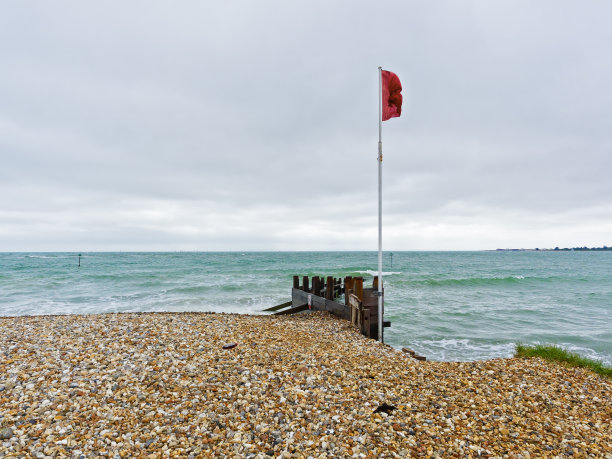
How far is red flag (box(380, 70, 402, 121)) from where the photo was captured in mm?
9500

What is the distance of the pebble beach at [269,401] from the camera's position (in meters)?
4.14

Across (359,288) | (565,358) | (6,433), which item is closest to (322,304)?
(359,288)

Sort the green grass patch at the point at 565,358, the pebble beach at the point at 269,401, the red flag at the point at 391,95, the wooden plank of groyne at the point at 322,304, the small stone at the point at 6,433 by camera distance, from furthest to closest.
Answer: the wooden plank of groyne at the point at 322,304, the red flag at the point at 391,95, the green grass patch at the point at 565,358, the pebble beach at the point at 269,401, the small stone at the point at 6,433

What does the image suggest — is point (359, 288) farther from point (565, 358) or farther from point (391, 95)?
point (391, 95)

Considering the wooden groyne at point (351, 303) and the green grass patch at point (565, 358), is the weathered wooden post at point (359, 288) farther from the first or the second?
the green grass patch at point (565, 358)

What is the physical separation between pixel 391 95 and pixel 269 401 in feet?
29.0

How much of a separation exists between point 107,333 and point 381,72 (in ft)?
33.9

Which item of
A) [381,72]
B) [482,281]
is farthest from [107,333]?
[482,281]

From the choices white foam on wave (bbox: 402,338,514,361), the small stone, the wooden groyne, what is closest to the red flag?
the wooden groyne

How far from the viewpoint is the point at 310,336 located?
934 centimetres

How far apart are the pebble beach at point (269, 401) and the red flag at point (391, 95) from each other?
696 centimetres

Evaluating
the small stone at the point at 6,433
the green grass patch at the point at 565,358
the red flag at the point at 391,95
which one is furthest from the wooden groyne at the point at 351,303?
the small stone at the point at 6,433

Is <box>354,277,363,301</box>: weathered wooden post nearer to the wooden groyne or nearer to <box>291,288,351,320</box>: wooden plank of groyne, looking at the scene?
the wooden groyne

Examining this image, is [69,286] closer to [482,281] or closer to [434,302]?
[434,302]
